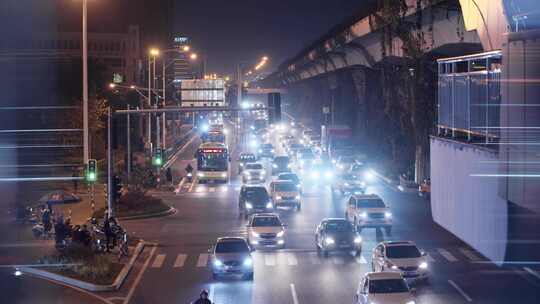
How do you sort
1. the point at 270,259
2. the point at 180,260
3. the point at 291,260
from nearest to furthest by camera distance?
the point at 291,260 → the point at 180,260 → the point at 270,259

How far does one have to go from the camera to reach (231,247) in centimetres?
2836

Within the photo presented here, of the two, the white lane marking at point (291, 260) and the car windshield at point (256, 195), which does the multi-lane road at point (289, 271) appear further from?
the car windshield at point (256, 195)

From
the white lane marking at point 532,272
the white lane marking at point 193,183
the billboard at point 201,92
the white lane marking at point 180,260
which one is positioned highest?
the billboard at point 201,92

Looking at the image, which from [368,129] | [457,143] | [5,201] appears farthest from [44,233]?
[368,129]

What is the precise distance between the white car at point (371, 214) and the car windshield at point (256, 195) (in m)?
7.50

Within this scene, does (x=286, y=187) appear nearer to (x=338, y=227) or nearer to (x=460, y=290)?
(x=338, y=227)

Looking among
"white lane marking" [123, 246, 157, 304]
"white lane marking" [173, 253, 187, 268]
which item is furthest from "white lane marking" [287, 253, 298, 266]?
"white lane marking" [123, 246, 157, 304]

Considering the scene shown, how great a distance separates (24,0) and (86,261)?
272 feet

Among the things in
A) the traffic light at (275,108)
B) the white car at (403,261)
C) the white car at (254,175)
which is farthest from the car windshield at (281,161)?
the white car at (403,261)

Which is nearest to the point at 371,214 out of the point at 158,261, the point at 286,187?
the point at 158,261

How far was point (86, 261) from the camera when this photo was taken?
28.9 m

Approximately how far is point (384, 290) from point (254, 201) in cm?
2278

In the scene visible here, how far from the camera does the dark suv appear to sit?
43938 mm

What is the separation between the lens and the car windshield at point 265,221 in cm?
3488
